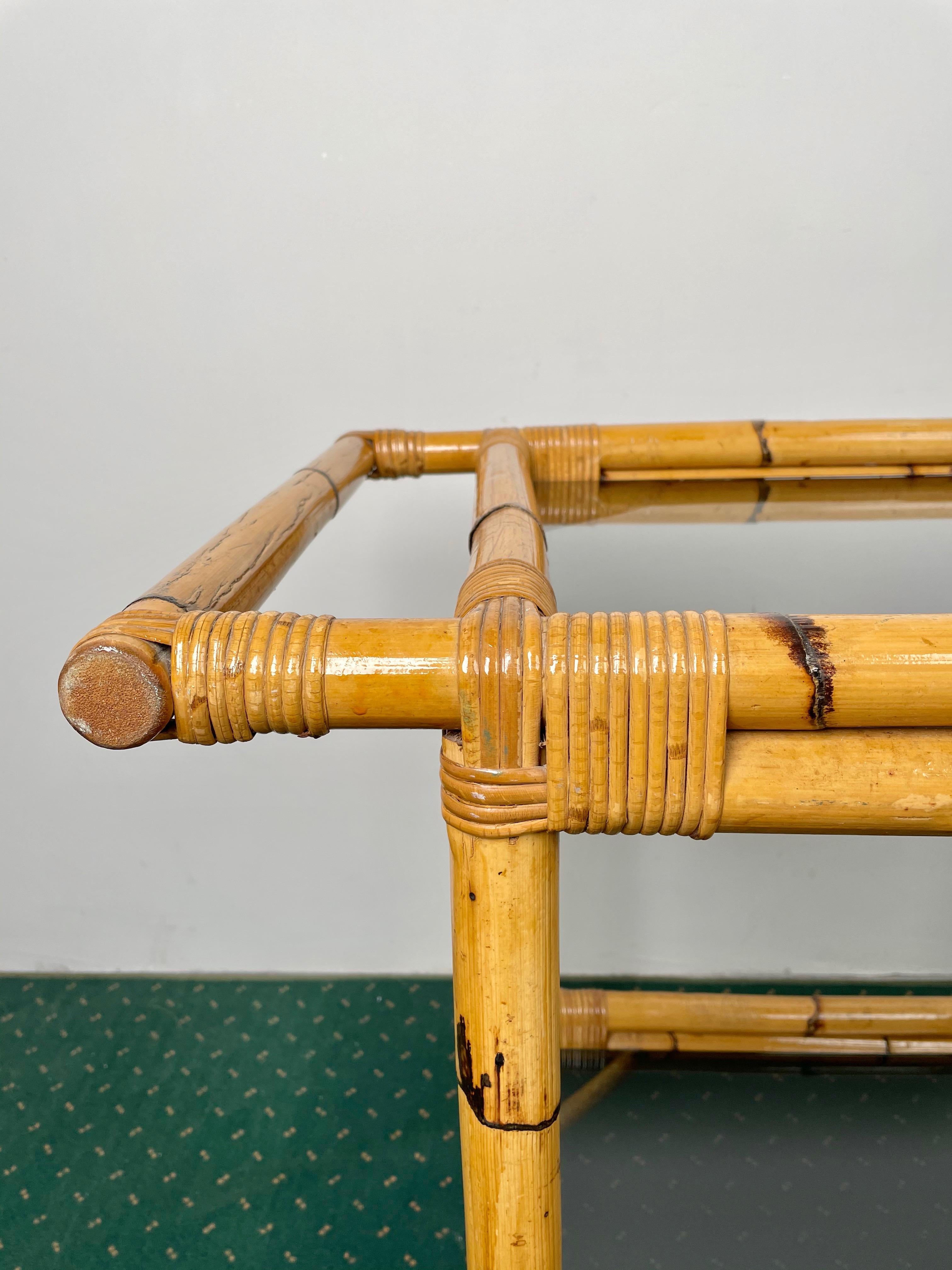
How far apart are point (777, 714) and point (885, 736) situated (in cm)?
7

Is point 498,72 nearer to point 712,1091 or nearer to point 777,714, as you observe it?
point 777,714

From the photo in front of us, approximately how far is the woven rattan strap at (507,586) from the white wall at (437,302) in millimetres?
580

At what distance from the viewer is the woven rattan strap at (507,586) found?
0.48 meters

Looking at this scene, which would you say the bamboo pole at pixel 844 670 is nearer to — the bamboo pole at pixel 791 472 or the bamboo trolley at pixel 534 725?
Answer: the bamboo trolley at pixel 534 725

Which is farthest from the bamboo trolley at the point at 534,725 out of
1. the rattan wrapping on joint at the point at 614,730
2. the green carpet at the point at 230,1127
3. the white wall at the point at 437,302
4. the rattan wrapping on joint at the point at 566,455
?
the green carpet at the point at 230,1127

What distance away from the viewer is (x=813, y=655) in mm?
421

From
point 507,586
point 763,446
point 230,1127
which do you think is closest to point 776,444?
point 763,446

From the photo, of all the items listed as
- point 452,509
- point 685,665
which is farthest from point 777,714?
point 452,509

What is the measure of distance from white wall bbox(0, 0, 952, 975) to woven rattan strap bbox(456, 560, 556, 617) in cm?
58

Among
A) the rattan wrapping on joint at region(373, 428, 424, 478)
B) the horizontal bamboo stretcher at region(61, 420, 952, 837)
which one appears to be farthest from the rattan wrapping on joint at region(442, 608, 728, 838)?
the rattan wrapping on joint at region(373, 428, 424, 478)

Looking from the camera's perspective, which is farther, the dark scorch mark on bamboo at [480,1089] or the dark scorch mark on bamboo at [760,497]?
the dark scorch mark on bamboo at [760,497]

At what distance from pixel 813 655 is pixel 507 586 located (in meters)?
0.16

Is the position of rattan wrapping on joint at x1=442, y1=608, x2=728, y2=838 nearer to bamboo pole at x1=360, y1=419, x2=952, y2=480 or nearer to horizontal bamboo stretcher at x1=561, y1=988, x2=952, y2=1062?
bamboo pole at x1=360, y1=419, x2=952, y2=480

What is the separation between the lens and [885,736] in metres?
0.46
